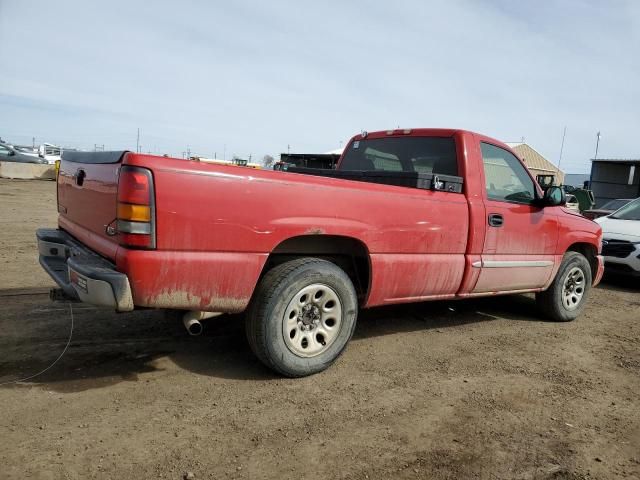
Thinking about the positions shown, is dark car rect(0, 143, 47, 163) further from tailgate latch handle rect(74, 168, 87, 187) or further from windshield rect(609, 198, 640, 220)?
windshield rect(609, 198, 640, 220)

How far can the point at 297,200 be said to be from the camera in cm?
319

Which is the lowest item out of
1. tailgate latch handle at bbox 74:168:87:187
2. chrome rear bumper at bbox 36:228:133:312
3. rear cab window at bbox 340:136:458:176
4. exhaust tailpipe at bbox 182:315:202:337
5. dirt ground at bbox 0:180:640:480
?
dirt ground at bbox 0:180:640:480

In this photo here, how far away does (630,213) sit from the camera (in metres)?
9.05

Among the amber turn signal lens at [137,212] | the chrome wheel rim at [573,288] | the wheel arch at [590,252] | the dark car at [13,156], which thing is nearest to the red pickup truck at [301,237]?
the amber turn signal lens at [137,212]

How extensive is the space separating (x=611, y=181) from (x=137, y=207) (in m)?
22.2

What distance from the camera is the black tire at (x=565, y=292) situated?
540cm

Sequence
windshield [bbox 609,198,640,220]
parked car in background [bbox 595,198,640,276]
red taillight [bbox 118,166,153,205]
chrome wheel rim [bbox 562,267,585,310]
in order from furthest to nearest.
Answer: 1. windshield [bbox 609,198,640,220]
2. parked car in background [bbox 595,198,640,276]
3. chrome wheel rim [bbox 562,267,585,310]
4. red taillight [bbox 118,166,153,205]

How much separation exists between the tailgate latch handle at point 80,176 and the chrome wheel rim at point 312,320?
5.73 ft

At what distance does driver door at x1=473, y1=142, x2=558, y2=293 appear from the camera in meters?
4.48

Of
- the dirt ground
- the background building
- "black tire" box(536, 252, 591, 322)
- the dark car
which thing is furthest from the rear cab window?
the dark car

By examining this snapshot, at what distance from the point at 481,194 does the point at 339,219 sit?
5.57ft

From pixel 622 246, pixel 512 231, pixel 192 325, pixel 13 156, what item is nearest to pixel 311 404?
pixel 192 325

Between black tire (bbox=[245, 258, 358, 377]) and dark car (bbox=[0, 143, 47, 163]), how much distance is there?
27613mm

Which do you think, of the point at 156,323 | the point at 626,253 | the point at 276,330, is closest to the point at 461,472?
the point at 276,330
